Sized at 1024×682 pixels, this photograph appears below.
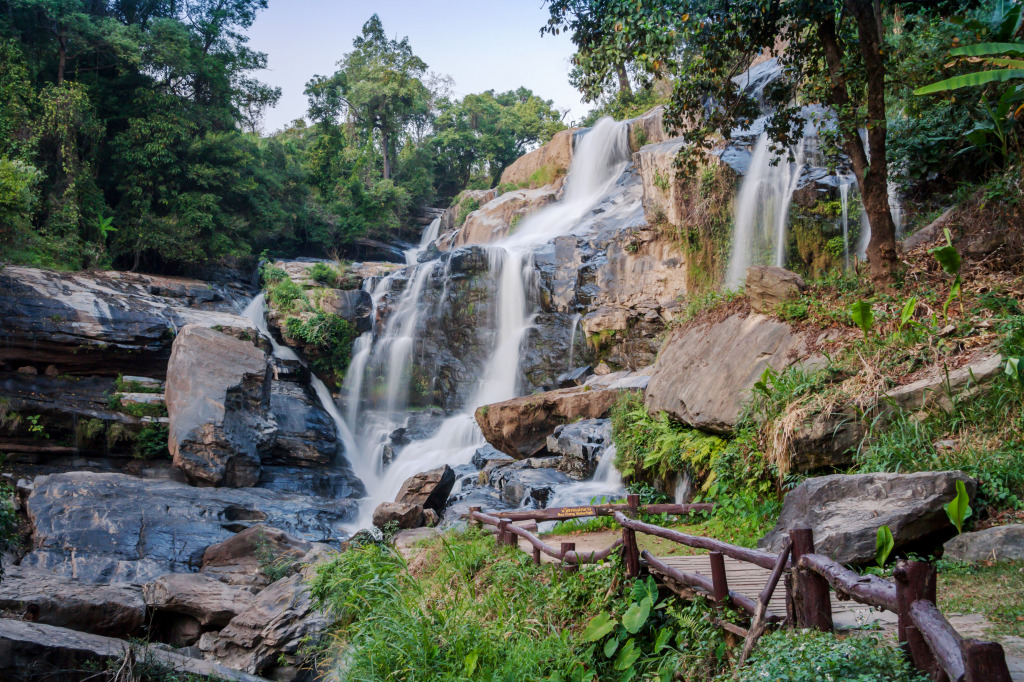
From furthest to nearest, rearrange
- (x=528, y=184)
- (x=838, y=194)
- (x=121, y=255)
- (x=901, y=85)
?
(x=528, y=184) < (x=121, y=255) < (x=838, y=194) < (x=901, y=85)

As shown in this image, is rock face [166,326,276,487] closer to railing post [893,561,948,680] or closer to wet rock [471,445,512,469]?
wet rock [471,445,512,469]

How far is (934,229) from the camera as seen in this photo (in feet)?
27.3

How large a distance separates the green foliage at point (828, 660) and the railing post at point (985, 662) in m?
0.61

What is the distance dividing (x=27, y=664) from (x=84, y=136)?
2056 cm

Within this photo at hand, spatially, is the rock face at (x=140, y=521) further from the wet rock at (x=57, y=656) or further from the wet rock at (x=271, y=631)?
the wet rock at (x=57, y=656)

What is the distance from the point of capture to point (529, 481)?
36.7 ft

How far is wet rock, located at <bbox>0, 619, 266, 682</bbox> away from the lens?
584 centimetres

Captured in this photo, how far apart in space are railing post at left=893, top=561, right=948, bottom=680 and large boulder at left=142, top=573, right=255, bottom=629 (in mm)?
8536

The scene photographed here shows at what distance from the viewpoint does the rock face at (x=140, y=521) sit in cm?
1059

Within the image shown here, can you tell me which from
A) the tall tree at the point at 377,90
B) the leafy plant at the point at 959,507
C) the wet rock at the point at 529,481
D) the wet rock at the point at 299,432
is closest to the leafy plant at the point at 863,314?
the leafy plant at the point at 959,507

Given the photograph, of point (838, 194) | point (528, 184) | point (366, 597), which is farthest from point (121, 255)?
point (838, 194)

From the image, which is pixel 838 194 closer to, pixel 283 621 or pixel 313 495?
pixel 283 621

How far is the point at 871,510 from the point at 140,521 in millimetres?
12007

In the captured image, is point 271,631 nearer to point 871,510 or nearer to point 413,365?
point 871,510
